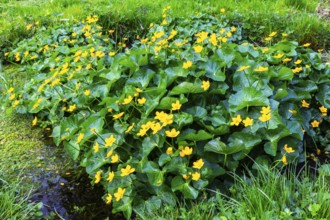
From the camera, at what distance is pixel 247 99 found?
109 inches

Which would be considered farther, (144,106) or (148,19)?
(148,19)

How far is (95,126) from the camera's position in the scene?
2.91 metres

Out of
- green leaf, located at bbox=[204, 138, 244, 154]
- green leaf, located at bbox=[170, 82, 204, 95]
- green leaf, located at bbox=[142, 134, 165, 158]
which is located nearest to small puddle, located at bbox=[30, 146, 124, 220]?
green leaf, located at bbox=[142, 134, 165, 158]

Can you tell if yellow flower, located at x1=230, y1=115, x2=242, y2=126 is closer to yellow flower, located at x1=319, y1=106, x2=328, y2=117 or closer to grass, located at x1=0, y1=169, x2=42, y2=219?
yellow flower, located at x1=319, y1=106, x2=328, y2=117

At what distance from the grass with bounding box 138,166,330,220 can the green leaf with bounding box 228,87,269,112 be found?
41 centimetres

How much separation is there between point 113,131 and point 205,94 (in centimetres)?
69

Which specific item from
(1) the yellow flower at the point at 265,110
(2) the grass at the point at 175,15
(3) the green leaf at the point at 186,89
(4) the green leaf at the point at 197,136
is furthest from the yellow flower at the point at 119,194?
(2) the grass at the point at 175,15

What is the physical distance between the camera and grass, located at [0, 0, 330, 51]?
478 centimetres

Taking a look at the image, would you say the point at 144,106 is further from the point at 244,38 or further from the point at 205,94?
the point at 244,38

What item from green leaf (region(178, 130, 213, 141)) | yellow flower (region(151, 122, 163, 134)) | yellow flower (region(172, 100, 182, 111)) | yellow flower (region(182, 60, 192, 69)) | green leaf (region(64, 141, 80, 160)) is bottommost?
green leaf (region(64, 141, 80, 160))

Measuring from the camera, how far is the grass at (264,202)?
2225mm

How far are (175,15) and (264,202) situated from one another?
3.10 metres

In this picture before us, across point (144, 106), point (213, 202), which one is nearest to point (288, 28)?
point (144, 106)

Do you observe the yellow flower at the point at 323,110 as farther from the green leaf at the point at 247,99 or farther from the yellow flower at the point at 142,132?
the yellow flower at the point at 142,132
